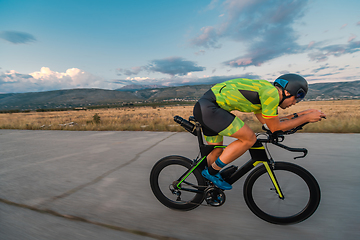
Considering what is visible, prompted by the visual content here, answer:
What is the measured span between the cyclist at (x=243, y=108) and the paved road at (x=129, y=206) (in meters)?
0.53

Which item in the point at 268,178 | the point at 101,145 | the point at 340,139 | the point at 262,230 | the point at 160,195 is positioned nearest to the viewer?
the point at 262,230

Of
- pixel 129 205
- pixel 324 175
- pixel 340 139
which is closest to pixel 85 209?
pixel 129 205

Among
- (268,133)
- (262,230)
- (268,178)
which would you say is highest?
(268,133)

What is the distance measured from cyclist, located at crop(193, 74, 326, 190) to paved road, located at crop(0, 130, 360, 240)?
1.72ft

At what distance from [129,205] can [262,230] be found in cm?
161

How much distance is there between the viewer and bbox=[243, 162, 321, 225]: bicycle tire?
6.56 ft


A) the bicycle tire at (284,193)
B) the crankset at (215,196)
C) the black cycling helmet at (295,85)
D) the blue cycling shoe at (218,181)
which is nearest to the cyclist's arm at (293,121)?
the black cycling helmet at (295,85)

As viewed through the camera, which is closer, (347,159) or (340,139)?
(347,159)

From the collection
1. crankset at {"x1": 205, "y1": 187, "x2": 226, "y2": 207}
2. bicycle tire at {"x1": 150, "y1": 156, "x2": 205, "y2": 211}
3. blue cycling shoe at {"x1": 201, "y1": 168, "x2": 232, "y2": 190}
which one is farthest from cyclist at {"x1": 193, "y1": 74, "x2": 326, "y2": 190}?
bicycle tire at {"x1": 150, "y1": 156, "x2": 205, "y2": 211}

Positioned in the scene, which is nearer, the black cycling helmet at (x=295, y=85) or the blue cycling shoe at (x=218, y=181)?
the black cycling helmet at (x=295, y=85)

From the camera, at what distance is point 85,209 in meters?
2.50

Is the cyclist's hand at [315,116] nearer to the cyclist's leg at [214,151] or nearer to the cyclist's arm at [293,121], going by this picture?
the cyclist's arm at [293,121]

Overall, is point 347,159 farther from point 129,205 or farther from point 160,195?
point 129,205

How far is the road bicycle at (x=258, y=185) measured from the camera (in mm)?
2031
